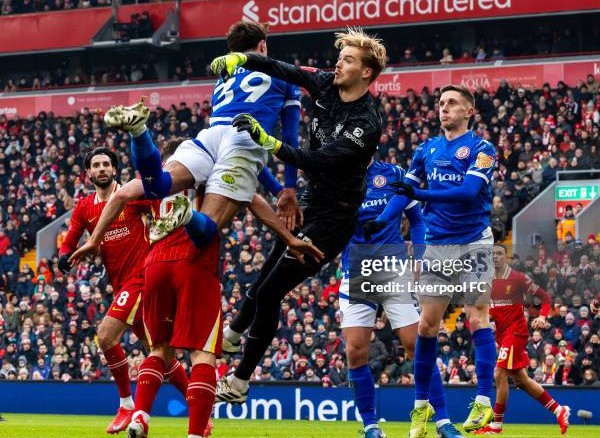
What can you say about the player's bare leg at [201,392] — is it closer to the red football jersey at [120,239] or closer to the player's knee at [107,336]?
the player's knee at [107,336]

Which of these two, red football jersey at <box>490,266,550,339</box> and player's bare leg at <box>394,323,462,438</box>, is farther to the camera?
red football jersey at <box>490,266,550,339</box>

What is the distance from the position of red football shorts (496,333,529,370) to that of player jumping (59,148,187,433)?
4.34 m

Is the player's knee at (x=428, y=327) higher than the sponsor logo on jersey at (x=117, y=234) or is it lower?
lower

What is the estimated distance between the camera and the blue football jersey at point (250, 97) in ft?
31.6

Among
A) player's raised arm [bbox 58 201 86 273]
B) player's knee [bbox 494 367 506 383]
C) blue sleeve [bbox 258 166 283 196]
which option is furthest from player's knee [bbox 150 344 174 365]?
player's knee [bbox 494 367 506 383]

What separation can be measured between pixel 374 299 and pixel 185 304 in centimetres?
335

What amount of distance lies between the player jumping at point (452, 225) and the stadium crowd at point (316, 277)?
Answer: 5.47 meters

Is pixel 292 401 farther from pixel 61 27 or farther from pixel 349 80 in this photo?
pixel 61 27

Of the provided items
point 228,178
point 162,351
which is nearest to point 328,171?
point 228,178

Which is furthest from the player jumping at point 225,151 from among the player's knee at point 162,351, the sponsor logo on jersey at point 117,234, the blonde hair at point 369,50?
the sponsor logo on jersey at point 117,234

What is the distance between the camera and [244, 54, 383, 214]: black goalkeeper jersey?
8.94 metres

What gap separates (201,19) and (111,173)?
29803 mm

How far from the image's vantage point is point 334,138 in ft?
30.0

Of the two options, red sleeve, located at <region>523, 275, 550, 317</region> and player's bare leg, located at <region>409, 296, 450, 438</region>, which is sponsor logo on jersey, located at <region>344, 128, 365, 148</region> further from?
red sleeve, located at <region>523, 275, 550, 317</region>
